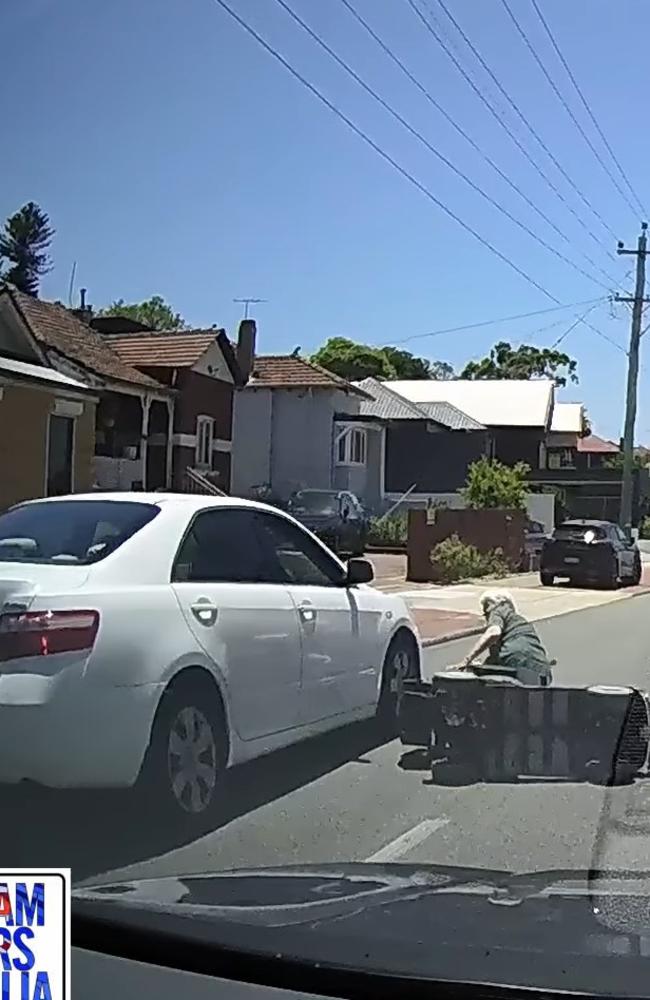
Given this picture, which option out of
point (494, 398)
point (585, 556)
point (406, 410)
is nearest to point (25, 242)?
point (585, 556)

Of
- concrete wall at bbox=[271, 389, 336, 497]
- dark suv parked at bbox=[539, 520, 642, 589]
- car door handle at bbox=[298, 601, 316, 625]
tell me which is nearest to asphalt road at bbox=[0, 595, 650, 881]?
car door handle at bbox=[298, 601, 316, 625]

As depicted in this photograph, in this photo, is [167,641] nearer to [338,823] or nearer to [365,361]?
[338,823]

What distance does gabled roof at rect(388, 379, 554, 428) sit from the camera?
5916 centimetres

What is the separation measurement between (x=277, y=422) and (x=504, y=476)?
6302mm

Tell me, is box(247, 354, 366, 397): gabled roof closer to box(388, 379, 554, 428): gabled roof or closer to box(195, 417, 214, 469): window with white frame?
box(195, 417, 214, 469): window with white frame

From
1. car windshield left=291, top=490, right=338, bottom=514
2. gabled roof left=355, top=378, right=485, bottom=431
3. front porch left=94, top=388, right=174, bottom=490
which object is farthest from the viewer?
gabled roof left=355, top=378, right=485, bottom=431

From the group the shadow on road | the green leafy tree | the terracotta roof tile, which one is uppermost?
the terracotta roof tile

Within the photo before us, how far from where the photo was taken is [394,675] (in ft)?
30.2

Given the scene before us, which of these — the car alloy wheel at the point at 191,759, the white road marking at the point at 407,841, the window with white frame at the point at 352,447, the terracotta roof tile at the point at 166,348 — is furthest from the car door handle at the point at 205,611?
the window with white frame at the point at 352,447

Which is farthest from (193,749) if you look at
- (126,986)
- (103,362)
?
(103,362)

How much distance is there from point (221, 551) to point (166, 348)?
22.4 m

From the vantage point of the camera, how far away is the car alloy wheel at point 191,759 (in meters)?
6.44

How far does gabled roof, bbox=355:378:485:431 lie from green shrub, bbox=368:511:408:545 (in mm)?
11763

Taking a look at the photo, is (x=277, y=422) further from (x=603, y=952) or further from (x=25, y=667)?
(x=603, y=952)
